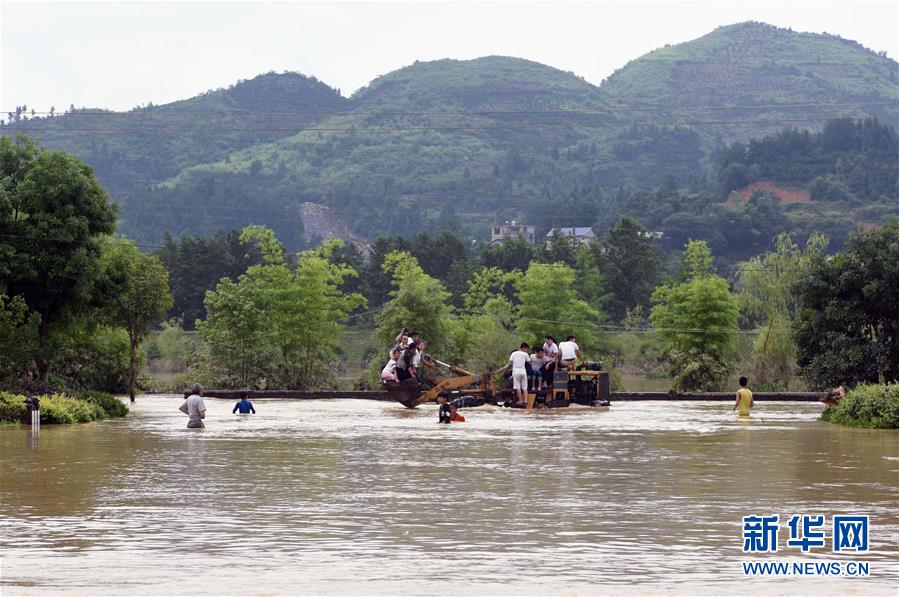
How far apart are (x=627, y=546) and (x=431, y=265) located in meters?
104

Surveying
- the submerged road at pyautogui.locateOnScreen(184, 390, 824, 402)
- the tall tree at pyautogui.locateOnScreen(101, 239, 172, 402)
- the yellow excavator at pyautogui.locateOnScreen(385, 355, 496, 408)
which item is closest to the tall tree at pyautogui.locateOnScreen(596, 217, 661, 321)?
the submerged road at pyautogui.locateOnScreen(184, 390, 824, 402)

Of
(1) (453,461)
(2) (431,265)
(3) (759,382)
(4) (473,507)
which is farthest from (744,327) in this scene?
(4) (473,507)

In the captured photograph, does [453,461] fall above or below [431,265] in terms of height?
below

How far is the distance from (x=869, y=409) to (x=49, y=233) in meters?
19.8

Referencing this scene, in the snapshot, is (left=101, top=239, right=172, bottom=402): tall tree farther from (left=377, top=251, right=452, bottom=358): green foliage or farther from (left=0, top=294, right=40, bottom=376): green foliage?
(left=377, top=251, right=452, bottom=358): green foliage

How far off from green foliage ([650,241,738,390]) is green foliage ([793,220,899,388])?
719 inches

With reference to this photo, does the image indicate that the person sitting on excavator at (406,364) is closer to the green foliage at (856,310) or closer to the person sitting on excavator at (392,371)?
the person sitting on excavator at (392,371)

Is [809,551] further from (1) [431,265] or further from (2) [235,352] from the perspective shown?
(1) [431,265]

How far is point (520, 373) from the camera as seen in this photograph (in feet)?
120

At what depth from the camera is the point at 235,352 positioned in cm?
5725

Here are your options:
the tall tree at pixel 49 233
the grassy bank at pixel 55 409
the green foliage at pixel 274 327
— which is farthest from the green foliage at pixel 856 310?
the green foliage at pixel 274 327

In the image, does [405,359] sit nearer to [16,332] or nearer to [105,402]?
[105,402]

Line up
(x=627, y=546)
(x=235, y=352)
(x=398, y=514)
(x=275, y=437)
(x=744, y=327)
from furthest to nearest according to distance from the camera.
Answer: (x=744, y=327) → (x=235, y=352) → (x=275, y=437) → (x=398, y=514) → (x=627, y=546)

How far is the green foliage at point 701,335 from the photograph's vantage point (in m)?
57.0
